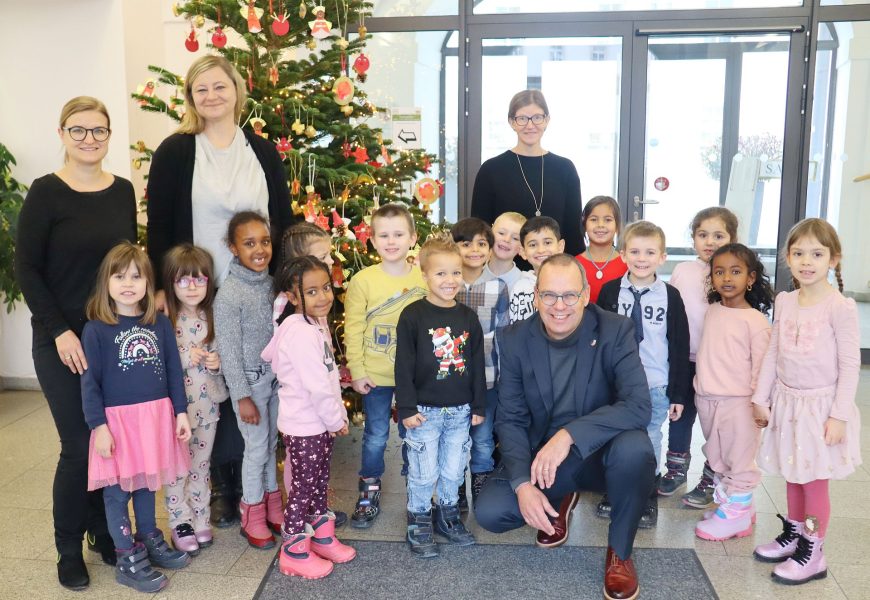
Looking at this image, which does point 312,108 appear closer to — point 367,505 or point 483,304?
point 483,304

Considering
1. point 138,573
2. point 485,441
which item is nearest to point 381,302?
point 485,441

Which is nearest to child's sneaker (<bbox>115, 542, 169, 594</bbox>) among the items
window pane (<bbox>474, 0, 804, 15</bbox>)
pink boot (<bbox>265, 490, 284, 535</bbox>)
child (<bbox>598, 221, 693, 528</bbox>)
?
pink boot (<bbox>265, 490, 284, 535</bbox>)

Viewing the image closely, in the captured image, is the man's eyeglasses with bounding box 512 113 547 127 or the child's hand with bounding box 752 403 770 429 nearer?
the child's hand with bounding box 752 403 770 429

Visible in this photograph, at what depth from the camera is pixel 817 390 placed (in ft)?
8.56

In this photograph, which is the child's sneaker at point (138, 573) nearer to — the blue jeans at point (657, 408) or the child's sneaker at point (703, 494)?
the blue jeans at point (657, 408)

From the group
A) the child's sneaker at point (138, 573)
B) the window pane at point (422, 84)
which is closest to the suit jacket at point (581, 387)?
the child's sneaker at point (138, 573)

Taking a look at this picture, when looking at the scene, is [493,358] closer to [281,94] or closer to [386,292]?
[386,292]

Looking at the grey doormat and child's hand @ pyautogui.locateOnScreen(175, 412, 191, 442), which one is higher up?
child's hand @ pyautogui.locateOnScreen(175, 412, 191, 442)

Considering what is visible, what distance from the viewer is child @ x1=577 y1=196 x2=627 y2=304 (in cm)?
332

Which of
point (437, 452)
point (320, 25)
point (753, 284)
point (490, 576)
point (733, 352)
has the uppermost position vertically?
point (320, 25)

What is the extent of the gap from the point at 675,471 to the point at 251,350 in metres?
2.02

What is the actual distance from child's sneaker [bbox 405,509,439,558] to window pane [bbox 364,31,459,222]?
3644mm

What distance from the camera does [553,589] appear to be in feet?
8.52

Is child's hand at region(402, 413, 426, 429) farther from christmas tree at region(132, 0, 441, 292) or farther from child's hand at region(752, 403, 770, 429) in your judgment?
child's hand at region(752, 403, 770, 429)
